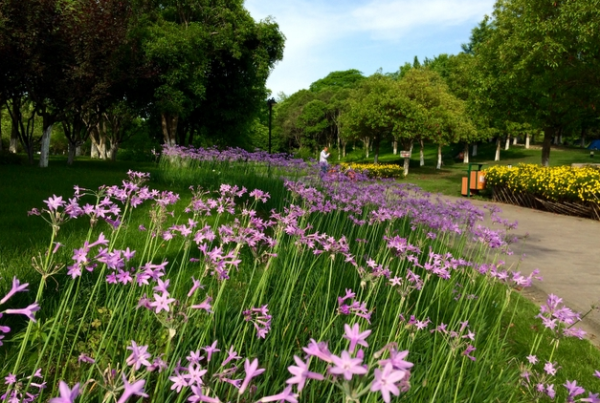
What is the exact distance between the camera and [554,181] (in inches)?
501

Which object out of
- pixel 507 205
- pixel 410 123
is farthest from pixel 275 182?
pixel 410 123

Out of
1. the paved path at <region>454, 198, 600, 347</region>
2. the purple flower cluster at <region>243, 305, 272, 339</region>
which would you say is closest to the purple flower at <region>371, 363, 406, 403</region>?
the purple flower cluster at <region>243, 305, 272, 339</region>

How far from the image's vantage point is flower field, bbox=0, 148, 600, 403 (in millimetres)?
1179

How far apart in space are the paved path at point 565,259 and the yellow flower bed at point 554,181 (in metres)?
0.79

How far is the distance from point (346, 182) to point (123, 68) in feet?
51.2

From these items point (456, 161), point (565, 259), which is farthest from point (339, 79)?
point (565, 259)

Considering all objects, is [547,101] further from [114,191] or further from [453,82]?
[453,82]

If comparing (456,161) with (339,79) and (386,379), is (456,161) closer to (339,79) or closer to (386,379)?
(339,79)

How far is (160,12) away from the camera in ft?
75.2

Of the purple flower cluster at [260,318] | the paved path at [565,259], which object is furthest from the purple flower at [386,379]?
the paved path at [565,259]

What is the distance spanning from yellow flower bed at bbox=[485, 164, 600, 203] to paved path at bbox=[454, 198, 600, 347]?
2.59ft

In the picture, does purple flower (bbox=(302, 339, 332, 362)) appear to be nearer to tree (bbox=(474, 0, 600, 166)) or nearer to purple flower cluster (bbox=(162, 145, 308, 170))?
purple flower cluster (bbox=(162, 145, 308, 170))

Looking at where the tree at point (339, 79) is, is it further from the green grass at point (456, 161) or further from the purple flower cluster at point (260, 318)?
the purple flower cluster at point (260, 318)

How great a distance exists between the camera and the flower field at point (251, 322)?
1.18 meters
